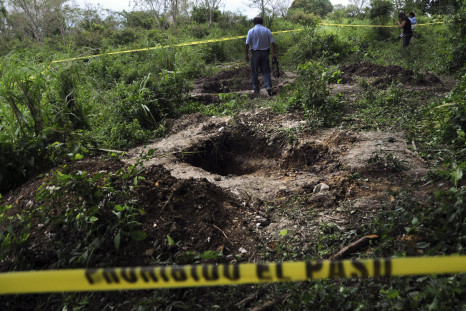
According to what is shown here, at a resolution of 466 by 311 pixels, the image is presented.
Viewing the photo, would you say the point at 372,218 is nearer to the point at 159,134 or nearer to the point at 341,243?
the point at 341,243

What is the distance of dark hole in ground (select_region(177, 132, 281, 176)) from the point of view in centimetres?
428

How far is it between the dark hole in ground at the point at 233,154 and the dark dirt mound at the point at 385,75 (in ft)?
9.22

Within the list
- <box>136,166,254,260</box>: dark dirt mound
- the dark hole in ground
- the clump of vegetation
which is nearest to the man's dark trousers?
the clump of vegetation

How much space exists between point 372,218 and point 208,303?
136 cm

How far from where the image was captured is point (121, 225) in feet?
7.16

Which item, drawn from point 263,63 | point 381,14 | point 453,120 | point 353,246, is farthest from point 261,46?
point 381,14

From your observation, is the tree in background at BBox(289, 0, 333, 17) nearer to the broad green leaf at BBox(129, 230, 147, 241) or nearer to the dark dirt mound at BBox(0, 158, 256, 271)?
the dark dirt mound at BBox(0, 158, 256, 271)

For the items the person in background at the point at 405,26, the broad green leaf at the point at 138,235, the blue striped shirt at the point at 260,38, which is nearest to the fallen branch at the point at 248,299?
the broad green leaf at the point at 138,235

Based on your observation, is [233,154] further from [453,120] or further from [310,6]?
[310,6]

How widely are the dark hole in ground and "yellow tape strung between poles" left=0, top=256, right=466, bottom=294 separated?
2867 mm

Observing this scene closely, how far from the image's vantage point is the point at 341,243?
86.3 inches

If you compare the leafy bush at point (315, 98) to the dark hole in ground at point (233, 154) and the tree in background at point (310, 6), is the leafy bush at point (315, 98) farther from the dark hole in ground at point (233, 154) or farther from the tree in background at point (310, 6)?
the tree in background at point (310, 6)

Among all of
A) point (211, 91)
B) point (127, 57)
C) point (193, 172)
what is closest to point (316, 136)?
point (193, 172)

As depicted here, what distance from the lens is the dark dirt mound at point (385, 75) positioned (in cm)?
590
